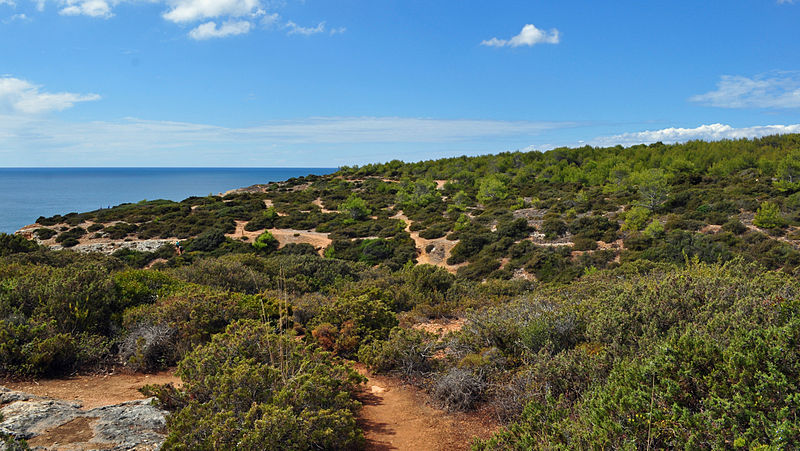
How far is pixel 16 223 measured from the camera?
161 ft

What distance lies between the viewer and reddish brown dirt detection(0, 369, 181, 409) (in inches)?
177

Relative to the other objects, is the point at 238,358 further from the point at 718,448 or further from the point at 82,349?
the point at 718,448

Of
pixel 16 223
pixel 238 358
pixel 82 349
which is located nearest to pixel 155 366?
pixel 82 349

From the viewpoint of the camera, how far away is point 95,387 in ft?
16.1

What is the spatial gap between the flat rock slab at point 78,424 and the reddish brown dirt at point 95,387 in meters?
0.44

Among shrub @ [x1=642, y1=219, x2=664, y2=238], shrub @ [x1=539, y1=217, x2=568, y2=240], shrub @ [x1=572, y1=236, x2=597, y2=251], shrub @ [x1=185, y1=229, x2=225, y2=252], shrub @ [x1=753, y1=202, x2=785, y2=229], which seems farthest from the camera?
shrub @ [x1=185, y1=229, x2=225, y2=252]

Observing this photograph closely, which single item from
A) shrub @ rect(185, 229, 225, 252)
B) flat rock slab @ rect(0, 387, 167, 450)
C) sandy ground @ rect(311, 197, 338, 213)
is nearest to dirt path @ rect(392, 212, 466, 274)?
shrub @ rect(185, 229, 225, 252)

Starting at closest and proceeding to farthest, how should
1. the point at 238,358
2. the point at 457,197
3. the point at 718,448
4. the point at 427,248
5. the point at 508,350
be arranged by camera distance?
the point at 718,448 < the point at 238,358 < the point at 508,350 < the point at 427,248 < the point at 457,197

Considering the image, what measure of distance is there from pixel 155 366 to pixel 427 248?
67.3 feet

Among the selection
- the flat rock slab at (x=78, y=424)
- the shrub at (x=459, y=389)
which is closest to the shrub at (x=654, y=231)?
the shrub at (x=459, y=389)

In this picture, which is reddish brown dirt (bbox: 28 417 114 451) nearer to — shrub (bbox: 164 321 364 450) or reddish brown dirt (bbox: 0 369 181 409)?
shrub (bbox: 164 321 364 450)

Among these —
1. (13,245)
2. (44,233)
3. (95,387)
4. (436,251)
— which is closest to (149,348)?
(95,387)

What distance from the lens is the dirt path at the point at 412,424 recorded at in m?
4.10

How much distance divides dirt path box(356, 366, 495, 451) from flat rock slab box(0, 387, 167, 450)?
2.00m
